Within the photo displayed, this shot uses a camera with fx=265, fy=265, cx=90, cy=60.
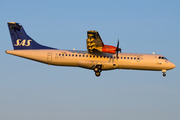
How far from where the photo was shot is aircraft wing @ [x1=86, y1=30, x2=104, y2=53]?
101ft

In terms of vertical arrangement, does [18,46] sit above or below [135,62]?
above

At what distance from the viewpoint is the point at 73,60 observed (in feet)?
111

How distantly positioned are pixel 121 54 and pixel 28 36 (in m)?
13.0

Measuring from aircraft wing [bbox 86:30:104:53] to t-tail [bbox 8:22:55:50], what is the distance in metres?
6.79

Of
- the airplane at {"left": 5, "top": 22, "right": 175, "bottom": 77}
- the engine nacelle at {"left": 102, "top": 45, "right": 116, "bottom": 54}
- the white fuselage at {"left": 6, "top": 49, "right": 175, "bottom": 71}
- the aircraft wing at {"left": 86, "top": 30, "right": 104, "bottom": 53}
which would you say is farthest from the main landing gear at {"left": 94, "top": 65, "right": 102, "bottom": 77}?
the engine nacelle at {"left": 102, "top": 45, "right": 116, "bottom": 54}

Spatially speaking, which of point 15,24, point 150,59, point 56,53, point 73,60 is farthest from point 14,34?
point 150,59

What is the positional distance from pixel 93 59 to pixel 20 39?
34.1 feet

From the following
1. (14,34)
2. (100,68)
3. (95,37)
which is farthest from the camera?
(14,34)

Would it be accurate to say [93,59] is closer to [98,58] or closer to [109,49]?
[98,58]

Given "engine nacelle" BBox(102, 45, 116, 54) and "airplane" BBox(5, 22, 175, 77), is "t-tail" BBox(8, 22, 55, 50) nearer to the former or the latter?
"airplane" BBox(5, 22, 175, 77)

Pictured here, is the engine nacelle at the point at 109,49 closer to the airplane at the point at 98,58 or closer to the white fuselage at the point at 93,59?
the airplane at the point at 98,58

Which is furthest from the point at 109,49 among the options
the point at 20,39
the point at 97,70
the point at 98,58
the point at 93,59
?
the point at 20,39

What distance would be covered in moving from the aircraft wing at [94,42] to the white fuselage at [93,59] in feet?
3.83

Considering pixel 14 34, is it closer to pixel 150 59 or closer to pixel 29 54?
pixel 29 54
